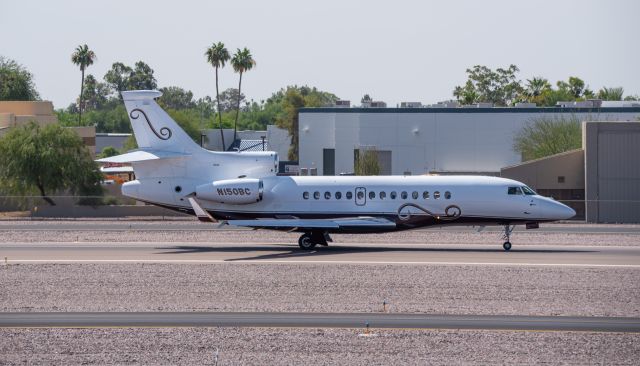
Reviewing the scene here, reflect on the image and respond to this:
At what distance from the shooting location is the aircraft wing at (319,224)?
3584cm

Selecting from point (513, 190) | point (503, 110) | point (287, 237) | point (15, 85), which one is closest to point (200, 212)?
point (287, 237)

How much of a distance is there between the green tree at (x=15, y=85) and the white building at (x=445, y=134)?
58.0 meters

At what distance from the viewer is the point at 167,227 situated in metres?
48.9

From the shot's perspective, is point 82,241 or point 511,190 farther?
point 82,241

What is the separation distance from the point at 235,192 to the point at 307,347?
19784 mm

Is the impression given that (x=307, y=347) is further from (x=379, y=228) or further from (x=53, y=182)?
(x=53, y=182)

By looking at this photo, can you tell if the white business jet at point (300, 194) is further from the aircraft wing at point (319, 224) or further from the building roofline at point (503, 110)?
the building roofline at point (503, 110)

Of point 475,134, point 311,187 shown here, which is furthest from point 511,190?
point 475,134

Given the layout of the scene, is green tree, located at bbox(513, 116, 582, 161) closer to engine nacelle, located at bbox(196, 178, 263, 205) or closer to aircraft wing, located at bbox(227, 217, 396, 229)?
aircraft wing, located at bbox(227, 217, 396, 229)

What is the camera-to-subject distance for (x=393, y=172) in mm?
73875

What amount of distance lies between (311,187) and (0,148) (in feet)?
113

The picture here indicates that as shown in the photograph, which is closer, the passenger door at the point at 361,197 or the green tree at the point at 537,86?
the passenger door at the point at 361,197

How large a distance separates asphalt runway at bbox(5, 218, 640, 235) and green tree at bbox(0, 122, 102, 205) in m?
10.5

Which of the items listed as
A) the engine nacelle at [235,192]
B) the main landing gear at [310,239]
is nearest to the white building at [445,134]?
the main landing gear at [310,239]
